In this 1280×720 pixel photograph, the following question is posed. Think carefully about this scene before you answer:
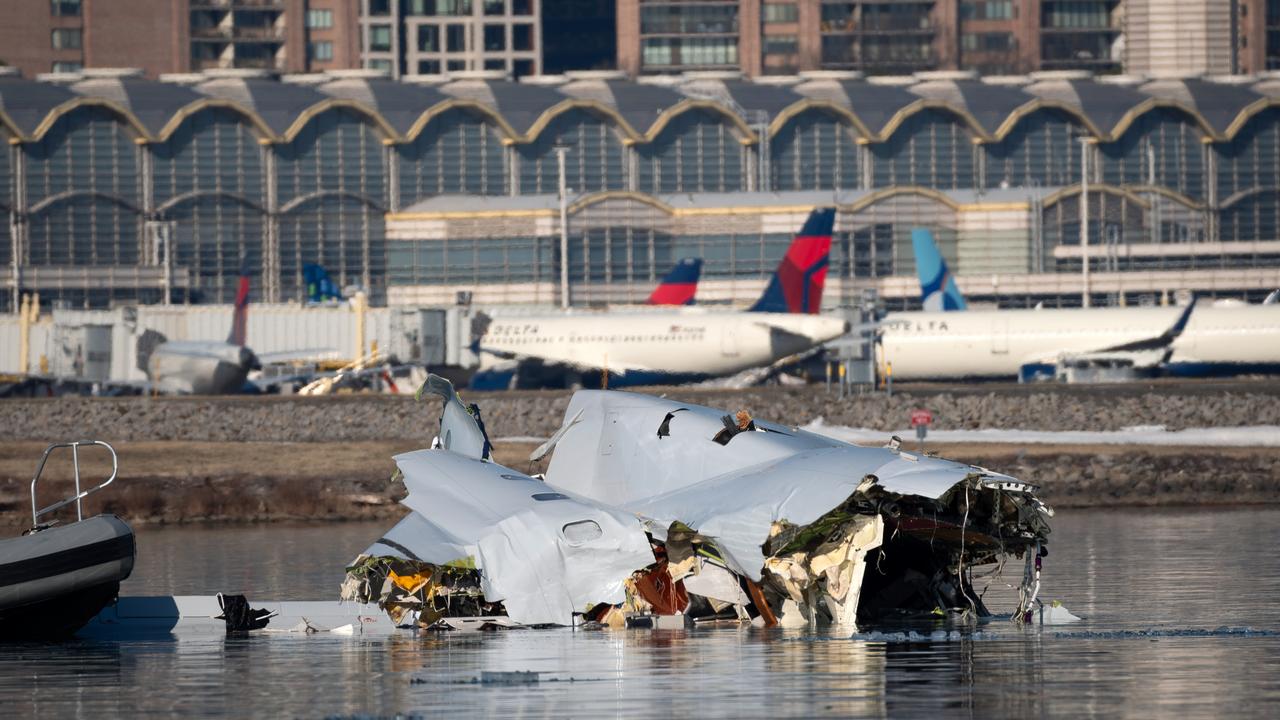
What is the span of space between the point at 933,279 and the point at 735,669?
9203cm

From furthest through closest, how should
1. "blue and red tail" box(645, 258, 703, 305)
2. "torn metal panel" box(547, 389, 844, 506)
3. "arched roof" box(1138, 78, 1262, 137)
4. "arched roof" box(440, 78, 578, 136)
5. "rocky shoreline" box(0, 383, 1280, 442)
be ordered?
1. "arched roof" box(1138, 78, 1262, 137)
2. "arched roof" box(440, 78, 578, 136)
3. "blue and red tail" box(645, 258, 703, 305)
4. "rocky shoreline" box(0, 383, 1280, 442)
5. "torn metal panel" box(547, 389, 844, 506)

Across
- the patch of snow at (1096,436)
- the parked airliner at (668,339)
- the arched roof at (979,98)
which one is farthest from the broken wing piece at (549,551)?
the arched roof at (979,98)

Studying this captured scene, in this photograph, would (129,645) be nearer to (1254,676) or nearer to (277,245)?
(1254,676)

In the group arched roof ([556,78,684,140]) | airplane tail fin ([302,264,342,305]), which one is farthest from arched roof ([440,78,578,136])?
airplane tail fin ([302,264,342,305])

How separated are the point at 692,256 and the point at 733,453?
4152 inches

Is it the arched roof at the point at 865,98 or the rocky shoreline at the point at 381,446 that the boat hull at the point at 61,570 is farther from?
the arched roof at the point at 865,98

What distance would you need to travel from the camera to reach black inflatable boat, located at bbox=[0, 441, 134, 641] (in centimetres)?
2588

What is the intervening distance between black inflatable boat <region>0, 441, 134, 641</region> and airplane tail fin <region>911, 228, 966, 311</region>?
85.3m

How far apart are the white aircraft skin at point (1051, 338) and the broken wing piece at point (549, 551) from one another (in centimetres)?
6565

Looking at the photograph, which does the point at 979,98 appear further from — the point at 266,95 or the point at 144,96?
the point at 144,96

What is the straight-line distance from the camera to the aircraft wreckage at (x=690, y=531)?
24484mm

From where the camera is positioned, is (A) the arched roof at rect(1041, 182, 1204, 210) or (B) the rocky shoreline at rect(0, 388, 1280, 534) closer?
(B) the rocky shoreline at rect(0, 388, 1280, 534)

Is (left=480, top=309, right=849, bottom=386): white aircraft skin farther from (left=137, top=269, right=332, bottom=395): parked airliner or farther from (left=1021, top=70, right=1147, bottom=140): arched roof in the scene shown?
(left=1021, top=70, right=1147, bottom=140): arched roof

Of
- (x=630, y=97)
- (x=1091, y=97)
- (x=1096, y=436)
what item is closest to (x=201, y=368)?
(x=1096, y=436)
